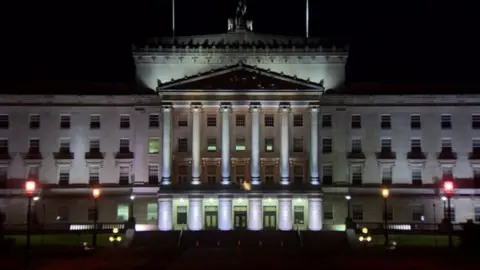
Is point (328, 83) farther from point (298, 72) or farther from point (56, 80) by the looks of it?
point (56, 80)

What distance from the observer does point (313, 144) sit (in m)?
92.1

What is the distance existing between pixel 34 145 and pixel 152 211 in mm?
15449

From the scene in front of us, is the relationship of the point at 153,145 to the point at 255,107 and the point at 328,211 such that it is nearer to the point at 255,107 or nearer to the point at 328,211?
the point at 255,107

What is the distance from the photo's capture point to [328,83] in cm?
9850

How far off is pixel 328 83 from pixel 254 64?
886 centimetres

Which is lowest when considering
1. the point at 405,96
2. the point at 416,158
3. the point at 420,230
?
the point at 420,230

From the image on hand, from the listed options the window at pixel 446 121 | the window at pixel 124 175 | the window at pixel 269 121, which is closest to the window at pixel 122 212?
the window at pixel 124 175

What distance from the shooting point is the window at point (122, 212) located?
9361 centimetres

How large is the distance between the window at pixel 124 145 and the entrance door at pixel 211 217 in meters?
11.7

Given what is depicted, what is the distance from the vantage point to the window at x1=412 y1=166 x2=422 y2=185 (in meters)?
95.3

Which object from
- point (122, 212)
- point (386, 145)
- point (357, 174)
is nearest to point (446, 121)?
point (386, 145)

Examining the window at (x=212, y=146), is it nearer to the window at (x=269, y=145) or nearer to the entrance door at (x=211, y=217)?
the window at (x=269, y=145)

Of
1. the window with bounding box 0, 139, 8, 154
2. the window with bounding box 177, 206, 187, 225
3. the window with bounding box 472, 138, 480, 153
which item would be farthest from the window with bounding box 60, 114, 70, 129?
the window with bounding box 472, 138, 480, 153

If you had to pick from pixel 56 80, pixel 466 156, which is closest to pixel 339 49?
pixel 466 156
